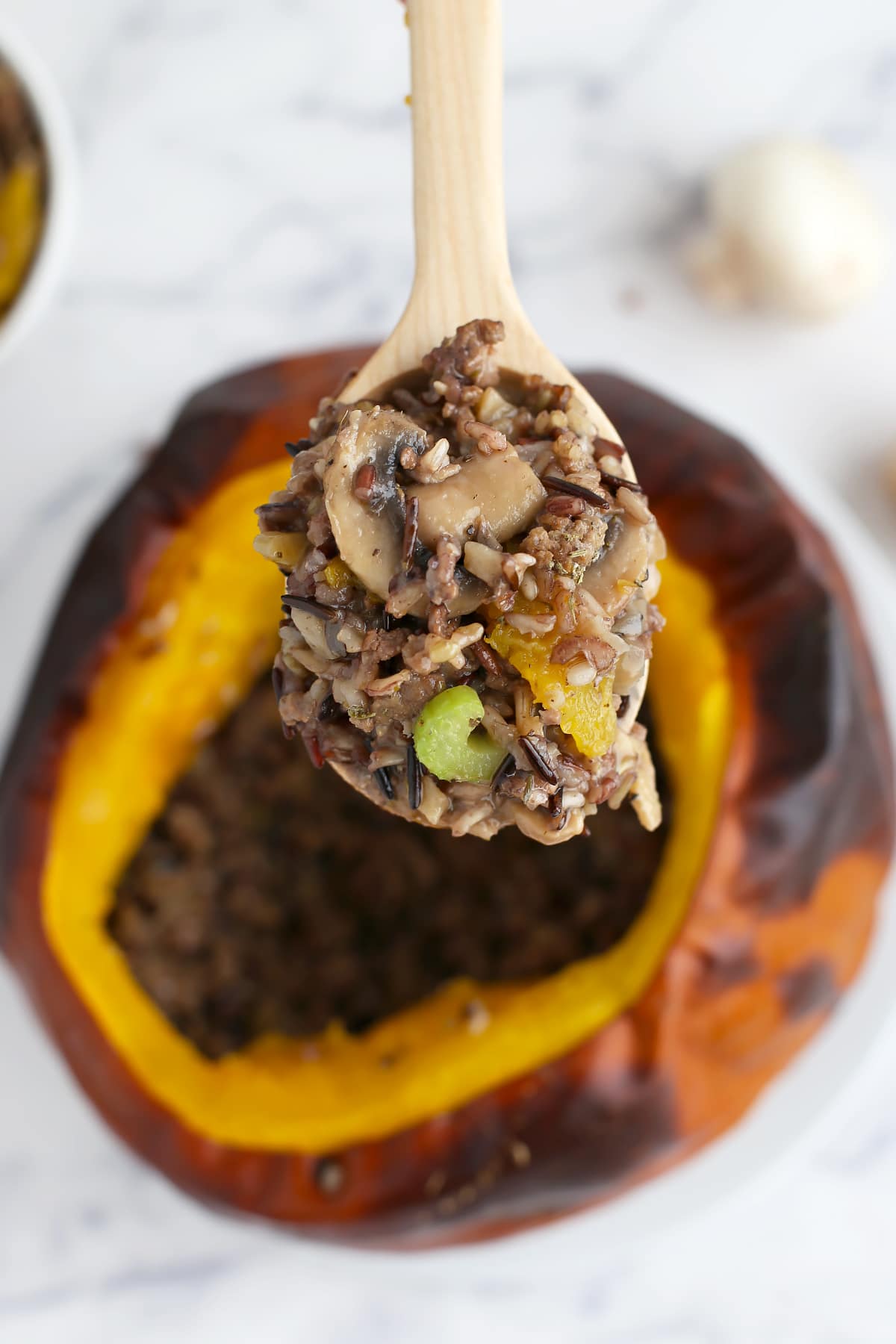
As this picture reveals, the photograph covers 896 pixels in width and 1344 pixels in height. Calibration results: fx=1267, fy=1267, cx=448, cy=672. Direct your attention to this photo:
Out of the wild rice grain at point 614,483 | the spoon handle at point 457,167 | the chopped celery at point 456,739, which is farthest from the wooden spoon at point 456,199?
the chopped celery at point 456,739

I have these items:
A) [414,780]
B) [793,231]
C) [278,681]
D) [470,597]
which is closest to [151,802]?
[278,681]

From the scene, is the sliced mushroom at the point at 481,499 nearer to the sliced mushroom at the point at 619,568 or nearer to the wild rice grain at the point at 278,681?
the sliced mushroom at the point at 619,568

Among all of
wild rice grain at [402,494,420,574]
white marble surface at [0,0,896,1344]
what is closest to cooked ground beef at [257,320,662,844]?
wild rice grain at [402,494,420,574]

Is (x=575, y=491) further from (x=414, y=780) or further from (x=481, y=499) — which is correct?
(x=414, y=780)

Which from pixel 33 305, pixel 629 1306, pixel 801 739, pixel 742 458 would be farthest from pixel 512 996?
pixel 33 305

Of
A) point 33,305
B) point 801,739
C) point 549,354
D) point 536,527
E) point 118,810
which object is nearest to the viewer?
point 536,527

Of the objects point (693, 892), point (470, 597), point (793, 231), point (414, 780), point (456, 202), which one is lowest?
point (693, 892)

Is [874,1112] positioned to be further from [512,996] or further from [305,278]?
[305,278]
